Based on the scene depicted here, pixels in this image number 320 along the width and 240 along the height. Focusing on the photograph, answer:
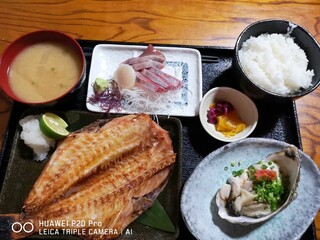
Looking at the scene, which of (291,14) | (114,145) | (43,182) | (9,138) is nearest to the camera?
(43,182)

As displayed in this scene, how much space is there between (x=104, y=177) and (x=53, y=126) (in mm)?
412

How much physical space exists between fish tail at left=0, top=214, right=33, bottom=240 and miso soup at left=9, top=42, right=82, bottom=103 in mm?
659

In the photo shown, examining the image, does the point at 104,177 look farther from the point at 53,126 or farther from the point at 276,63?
the point at 276,63

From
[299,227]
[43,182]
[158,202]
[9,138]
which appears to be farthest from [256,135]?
[9,138]

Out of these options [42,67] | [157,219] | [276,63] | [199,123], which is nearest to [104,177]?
[157,219]

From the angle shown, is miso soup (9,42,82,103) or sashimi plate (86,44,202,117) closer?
miso soup (9,42,82,103)

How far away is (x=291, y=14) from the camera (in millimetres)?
2574

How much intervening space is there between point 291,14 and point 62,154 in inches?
76.5

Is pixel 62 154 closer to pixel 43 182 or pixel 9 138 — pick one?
pixel 43 182

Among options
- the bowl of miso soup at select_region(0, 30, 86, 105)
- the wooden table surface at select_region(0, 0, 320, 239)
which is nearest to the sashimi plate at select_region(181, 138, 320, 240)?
the wooden table surface at select_region(0, 0, 320, 239)

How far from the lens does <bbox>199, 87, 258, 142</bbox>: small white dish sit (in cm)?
204

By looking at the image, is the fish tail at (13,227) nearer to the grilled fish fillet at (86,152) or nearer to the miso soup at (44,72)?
the grilled fish fillet at (86,152)

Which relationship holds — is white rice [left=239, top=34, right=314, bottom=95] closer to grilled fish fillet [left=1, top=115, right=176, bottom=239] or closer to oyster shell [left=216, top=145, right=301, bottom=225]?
oyster shell [left=216, top=145, right=301, bottom=225]

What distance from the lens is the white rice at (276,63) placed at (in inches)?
80.9
